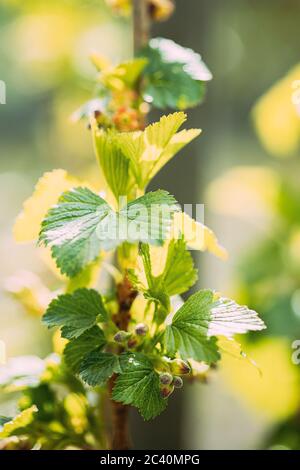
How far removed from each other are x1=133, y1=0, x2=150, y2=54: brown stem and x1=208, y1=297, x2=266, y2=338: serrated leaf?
20cm

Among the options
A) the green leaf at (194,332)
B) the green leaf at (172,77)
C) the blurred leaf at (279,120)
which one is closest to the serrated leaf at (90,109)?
the green leaf at (172,77)

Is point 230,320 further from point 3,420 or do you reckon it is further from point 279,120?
point 279,120

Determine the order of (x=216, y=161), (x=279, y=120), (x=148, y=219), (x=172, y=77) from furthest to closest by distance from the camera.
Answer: (x=216, y=161), (x=279, y=120), (x=172, y=77), (x=148, y=219)

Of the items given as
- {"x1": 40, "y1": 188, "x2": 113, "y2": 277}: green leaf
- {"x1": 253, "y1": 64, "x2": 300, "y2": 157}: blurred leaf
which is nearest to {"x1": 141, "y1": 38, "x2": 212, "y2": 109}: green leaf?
{"x1": 40, "y1": 188, "x2": 113, "y2": 277}: green leaf

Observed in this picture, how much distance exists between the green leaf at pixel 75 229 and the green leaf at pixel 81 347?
7 cm

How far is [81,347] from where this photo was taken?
0.31m

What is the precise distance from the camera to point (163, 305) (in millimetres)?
309

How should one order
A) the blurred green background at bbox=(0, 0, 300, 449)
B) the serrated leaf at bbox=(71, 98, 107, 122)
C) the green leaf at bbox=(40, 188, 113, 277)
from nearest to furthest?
the green leaf at bbox=(40, 188, 113, 277), the serrated leaf at bbox=(71, 98, 107, 122), the blurred green background at bbox=(0, 0, 300, 449)

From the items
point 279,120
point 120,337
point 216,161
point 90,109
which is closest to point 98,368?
point 120,337

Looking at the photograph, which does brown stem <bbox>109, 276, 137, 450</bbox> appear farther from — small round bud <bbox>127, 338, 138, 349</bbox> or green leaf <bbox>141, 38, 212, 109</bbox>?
green leaf <bbox>141, 38, 212, 109</bbox>

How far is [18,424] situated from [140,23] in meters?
0.27

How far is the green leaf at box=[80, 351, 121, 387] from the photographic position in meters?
0.28
